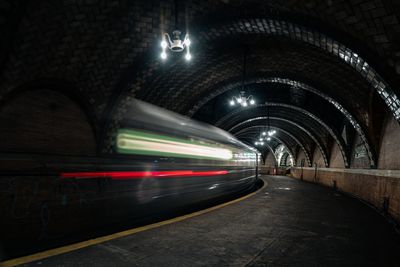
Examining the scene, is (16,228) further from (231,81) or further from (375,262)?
(231,81)

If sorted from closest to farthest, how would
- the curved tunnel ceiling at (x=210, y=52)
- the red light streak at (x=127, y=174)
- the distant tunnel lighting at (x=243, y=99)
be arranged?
the red light streak at (x=127, y=174) < the curved tunnel ceiling at (x=210, y=52) < the distant tunnel lighting at (x=243, y=99)

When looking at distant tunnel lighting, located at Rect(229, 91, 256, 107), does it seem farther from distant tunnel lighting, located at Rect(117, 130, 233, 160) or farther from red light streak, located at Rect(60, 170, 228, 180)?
red light streak, located at Rect(60, 170, 228, 180)

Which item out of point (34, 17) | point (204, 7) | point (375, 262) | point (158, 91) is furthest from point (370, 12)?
point (158, 91)

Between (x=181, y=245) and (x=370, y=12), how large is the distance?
622cm

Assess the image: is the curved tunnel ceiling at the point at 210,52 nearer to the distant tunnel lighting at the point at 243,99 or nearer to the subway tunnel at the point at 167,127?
Answer: the subway tunnel at the point at 167,127

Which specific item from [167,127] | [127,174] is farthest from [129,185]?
[167,127]

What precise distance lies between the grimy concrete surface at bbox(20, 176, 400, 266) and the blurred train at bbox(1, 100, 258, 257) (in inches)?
38.1

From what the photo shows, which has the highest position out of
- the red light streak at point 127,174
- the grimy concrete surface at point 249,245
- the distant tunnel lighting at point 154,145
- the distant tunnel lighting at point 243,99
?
the distant tunnel lighting at point 243,99

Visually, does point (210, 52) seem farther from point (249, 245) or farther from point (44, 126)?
point (249, 245)

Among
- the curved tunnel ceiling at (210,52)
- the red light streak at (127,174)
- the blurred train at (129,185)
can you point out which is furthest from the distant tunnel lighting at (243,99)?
the red light streak at (127,174)

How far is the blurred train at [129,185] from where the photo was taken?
14.7ft

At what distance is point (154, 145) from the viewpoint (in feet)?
24.2

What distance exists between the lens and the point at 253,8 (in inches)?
291

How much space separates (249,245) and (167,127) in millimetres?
4752
